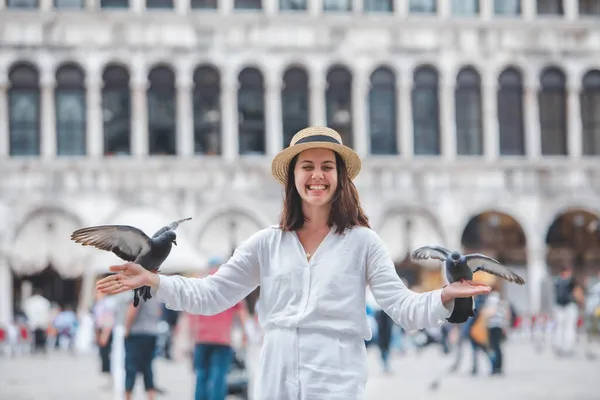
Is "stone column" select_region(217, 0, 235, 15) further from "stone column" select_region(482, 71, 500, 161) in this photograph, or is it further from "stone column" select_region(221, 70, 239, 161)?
"stone column" select_region(482, 71, 500, 161)

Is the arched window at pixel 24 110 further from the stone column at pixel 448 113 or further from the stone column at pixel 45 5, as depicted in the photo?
the stone column at pixel 448 113

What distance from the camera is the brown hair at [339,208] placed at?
4.31m

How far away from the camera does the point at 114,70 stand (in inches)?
1124

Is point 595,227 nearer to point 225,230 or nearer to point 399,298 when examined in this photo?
point 225,230

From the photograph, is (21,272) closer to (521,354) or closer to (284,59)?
(284,59)

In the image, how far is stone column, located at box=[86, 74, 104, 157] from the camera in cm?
2809

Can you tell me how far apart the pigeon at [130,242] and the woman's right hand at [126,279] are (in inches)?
2.4

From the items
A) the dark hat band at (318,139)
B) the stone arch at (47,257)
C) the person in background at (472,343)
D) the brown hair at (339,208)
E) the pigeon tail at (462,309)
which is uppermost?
the stone arch at (47,257)

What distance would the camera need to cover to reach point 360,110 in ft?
95.4

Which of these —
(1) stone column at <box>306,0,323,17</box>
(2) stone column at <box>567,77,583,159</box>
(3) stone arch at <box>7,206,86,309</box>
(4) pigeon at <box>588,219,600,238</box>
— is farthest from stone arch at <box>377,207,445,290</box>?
(3) stone arch at <box>7,206,86,309</box>

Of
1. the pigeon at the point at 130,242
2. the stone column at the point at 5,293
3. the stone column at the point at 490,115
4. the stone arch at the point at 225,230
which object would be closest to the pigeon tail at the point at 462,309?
the pigeon at the point at 130,242

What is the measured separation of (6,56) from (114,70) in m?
2.77

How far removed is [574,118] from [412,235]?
559 centimetres

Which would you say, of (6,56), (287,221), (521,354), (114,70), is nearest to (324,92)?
(114,70)
